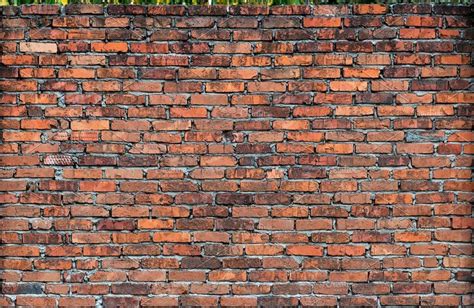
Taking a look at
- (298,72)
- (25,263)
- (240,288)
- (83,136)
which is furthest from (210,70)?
(25,263)

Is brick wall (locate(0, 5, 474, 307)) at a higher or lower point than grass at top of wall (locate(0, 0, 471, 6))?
lower

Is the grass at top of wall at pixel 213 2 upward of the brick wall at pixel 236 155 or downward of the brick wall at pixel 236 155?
upward

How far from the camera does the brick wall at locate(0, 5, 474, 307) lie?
8.69 ft

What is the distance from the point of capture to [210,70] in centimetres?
266

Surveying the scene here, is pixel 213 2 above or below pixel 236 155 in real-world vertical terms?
above

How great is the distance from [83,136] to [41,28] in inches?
25.3

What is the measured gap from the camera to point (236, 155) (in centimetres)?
266

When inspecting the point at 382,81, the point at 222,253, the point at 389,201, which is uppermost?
the point at 382,81

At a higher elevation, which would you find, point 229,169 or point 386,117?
point 386,117

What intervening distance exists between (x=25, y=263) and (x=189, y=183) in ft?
3.33

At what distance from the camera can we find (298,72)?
8.70 feet

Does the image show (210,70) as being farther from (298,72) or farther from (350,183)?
(350,183)

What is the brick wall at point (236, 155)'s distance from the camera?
2648mm

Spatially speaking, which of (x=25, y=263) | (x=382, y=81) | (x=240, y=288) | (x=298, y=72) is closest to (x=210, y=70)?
(x=298, y=72)
